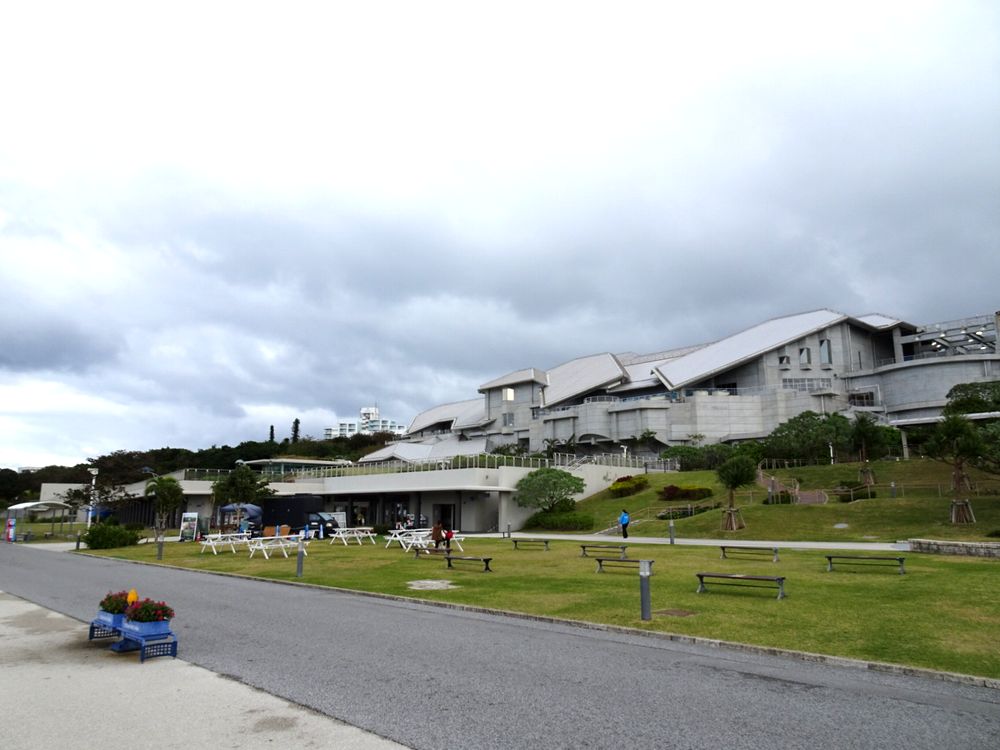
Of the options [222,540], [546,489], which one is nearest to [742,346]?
[546,489]

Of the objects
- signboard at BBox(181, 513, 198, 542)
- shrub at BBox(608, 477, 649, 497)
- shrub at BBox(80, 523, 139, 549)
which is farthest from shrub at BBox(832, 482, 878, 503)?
shrub at BBox(80, 523, 139, 549)

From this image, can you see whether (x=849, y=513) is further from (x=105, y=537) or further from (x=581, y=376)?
(x=581, y=376)

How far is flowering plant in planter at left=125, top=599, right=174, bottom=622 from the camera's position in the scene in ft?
27.3

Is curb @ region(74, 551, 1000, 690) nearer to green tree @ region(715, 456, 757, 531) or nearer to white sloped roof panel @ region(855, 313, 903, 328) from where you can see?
green tree @ region(715, 456, 757, 531)

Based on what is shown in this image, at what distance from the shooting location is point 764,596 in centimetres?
1202

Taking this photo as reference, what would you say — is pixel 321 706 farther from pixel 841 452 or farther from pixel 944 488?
pixel 841 452

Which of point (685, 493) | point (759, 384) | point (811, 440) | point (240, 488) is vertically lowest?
point (685, 493)

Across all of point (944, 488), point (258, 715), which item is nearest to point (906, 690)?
point (258, 715)

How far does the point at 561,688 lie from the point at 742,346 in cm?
8023

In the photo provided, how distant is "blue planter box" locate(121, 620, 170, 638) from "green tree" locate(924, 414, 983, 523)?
90.5ft

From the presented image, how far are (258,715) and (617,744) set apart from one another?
313cm

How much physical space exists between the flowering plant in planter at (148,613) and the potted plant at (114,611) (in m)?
0.18

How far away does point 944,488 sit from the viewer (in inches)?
1313

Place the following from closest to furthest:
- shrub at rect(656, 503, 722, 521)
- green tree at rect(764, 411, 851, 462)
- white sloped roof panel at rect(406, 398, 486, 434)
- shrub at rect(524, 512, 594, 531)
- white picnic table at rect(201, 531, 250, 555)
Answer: white picnic table at rect(201, 531, 250, 555) → shrub at rect(656, 503, 722, 521) → shrub at rect(524, 512, 594, 531) → green tree at rect(764, 411, 851, 462) → white sloped roof panel at rect(406, 398, 486, 434)
